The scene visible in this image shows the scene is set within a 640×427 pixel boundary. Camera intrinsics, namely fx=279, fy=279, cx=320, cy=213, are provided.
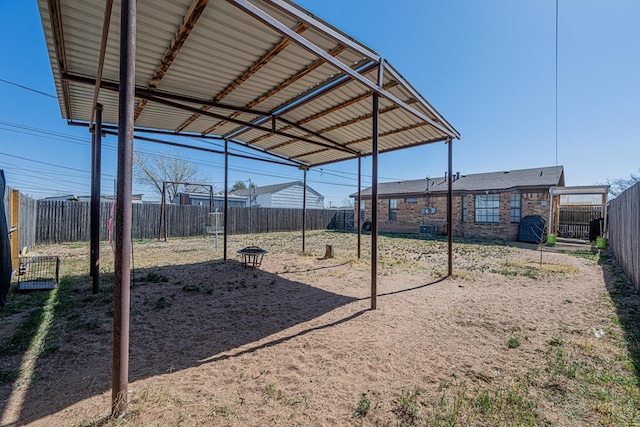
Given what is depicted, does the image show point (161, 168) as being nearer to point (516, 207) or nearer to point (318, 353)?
point (516, 207)

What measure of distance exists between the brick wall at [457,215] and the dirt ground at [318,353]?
9348 millimetres

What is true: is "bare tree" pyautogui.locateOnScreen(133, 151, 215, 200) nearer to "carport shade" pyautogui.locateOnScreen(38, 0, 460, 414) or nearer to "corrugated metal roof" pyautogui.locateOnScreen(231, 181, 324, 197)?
→ "corrugated metal roof" pyautogui.locateOnScreen(231, 181, 324, 197)

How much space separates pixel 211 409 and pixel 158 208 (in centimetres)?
1466

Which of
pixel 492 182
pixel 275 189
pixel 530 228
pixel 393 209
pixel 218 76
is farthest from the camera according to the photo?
pixel 275 189

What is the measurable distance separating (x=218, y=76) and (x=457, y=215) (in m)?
15.8

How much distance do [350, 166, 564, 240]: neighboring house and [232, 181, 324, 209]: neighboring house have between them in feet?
48.8

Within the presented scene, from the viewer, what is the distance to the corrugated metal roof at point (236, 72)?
9.96 ft

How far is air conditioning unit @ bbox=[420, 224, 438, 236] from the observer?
17.1 metres

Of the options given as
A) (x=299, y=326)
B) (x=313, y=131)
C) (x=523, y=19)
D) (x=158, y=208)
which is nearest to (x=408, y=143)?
(x=313, y=131)

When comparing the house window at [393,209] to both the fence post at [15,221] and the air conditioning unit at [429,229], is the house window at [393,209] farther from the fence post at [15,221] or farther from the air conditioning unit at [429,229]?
the fence post at [15,221]

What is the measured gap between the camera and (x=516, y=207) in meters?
14.3

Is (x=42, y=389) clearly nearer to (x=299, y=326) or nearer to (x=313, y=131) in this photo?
(x=299, y=326)

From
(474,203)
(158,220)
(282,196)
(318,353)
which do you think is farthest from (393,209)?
(318,353)

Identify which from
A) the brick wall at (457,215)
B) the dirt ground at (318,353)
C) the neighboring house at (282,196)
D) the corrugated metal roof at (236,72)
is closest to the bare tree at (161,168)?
the neighboring house at (282,196)
